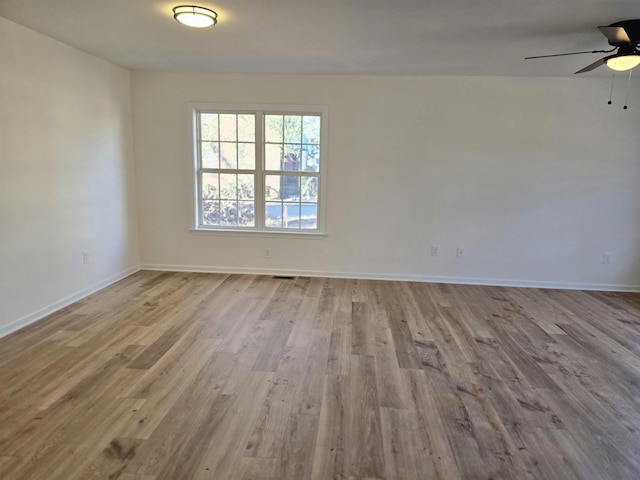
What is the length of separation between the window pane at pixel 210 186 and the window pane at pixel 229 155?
199 mm

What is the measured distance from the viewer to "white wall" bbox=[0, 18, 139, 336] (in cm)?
315

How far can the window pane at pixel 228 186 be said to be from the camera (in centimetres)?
503

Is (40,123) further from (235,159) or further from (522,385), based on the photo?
(522,385)

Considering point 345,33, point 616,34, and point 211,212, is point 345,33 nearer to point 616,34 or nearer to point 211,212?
point 616,34

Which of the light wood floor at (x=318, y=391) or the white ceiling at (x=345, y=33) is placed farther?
the white ceiling at (x=345, y=33)

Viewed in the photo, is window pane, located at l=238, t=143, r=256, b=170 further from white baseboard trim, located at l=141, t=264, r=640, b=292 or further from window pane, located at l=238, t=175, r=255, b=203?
white baseboard trim, located at l=141, t=264, r=640, b=292

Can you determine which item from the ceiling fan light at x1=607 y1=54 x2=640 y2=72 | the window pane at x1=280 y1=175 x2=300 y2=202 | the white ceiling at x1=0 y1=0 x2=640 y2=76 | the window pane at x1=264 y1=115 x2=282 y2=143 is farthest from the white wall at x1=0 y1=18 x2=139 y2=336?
the ceiling fan light at x1=607 y1=54 x2=640 y2=72

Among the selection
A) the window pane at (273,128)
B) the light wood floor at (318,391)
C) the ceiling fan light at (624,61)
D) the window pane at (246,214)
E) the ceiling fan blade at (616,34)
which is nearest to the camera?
the light wood floor at (318,391)

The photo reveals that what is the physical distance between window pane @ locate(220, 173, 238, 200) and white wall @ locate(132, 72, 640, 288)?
421 mm

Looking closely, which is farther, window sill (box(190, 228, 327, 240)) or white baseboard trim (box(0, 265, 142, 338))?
window sill (box(190, 228, 327, 240))

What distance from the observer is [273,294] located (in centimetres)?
433

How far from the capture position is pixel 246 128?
4.91m

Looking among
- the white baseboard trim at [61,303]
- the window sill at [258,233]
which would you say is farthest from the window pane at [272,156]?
Answer: the white baseboard trim at [61,303]

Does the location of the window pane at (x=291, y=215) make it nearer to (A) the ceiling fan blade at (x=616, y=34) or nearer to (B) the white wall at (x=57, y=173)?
(B) the white wall at (x=57, y=173)
